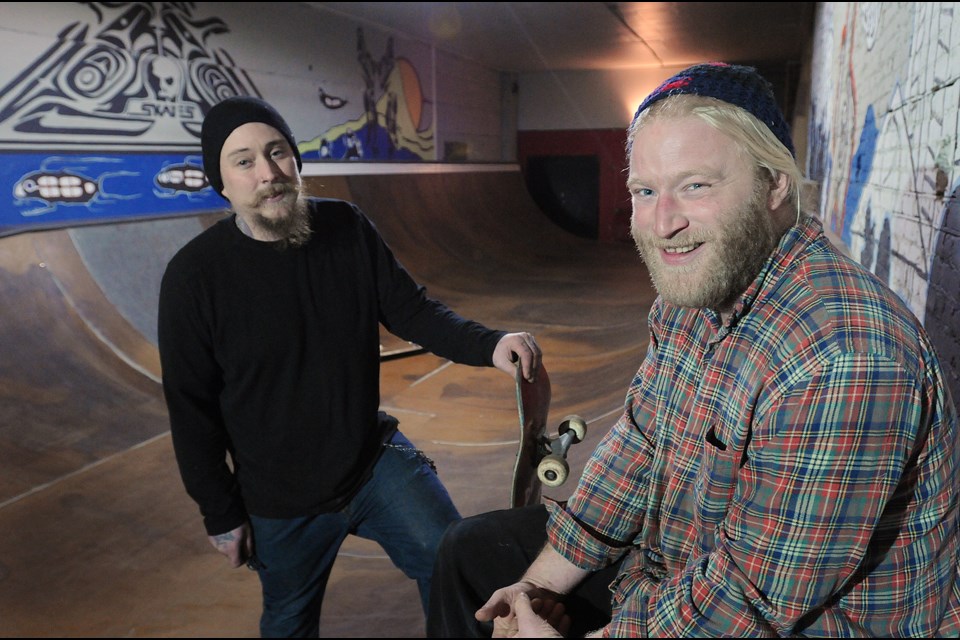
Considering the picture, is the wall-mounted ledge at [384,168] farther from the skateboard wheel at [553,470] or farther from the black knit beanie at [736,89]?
the black knit beanie at [736,89]

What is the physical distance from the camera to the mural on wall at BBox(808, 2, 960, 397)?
1.52m

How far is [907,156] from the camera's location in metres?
2.04

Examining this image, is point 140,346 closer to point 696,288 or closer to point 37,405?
point 37,405

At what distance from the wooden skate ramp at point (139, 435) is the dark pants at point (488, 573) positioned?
196 millimetres

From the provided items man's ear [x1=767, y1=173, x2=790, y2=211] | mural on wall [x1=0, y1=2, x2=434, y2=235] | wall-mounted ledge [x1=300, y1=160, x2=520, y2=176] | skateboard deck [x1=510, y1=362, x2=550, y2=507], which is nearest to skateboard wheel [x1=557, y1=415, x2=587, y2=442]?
skateboard deck [x1=510, y1=362, x2=550, y2=507]

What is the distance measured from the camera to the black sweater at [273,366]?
1.61 metres

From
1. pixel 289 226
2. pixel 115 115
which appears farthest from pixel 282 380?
pixel 115 115

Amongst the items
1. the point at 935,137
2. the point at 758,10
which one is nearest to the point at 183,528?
the point at 935,137

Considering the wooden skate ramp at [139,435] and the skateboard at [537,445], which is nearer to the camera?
the skateboard at [537,445]

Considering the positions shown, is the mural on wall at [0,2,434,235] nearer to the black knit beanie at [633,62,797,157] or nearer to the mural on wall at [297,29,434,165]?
the mural on wall at [297,29,434,165]

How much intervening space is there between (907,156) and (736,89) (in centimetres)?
141

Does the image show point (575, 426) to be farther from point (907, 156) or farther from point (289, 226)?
point (907, 156)

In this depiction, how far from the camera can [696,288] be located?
1054mm

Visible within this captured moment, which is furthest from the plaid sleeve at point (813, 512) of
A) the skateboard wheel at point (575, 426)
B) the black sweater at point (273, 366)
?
the black sweater at point (273, 366)
